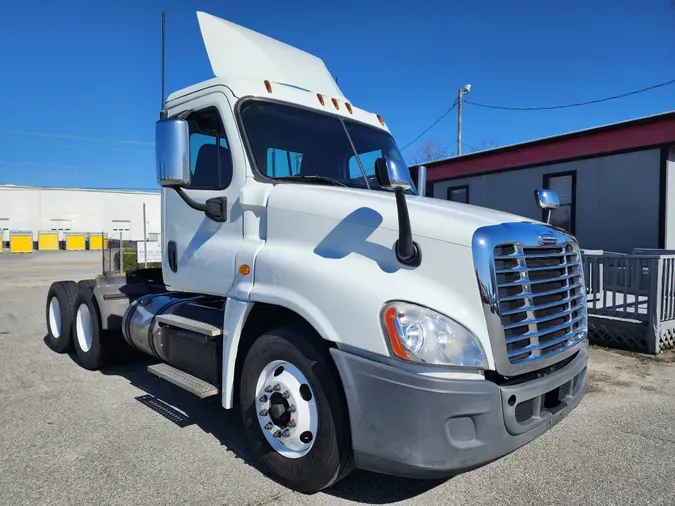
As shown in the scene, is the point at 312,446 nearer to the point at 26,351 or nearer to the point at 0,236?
the point at 26,351

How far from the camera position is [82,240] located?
1567 inches

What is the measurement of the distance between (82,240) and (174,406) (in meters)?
39.8

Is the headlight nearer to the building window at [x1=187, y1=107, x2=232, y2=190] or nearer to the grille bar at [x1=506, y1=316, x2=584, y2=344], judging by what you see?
the grille bar at [x1=506, y1=316, x2=584, y2=344]

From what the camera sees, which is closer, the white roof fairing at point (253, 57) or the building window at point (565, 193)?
the white roof fairing at point (253, 57)

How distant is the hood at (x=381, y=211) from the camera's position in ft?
8.69

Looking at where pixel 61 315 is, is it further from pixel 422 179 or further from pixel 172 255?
pixel 422 179

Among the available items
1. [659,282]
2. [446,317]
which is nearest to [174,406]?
[446,317]

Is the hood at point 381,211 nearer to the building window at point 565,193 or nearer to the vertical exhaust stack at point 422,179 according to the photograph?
the vertical exhaust stack at point 422,179

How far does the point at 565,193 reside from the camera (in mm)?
12109

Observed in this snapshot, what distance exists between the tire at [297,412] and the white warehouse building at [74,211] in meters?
38.7

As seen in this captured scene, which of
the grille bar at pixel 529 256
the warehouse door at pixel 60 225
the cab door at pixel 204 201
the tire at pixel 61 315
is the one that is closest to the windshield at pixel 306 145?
the cab door at pixel 204 201

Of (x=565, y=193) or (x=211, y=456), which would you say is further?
(x=565, y=193)

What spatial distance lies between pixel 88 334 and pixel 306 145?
3.82 m

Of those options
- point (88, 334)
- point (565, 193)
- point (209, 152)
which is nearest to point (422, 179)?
point (209, 152)
